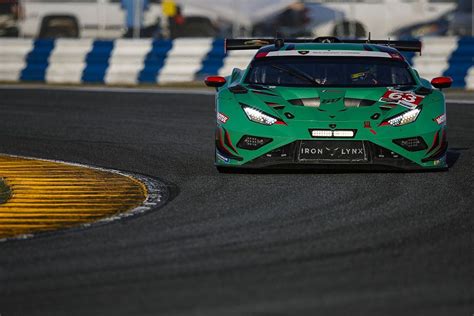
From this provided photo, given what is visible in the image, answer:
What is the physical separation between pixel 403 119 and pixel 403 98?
1.07ft

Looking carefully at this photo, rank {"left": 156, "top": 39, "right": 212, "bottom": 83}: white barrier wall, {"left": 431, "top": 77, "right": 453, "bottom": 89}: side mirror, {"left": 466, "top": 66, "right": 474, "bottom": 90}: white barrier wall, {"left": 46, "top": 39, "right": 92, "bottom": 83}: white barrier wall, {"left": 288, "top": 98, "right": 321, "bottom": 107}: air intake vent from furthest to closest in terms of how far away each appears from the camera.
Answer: {"left": 46, "top": 39, "right": 92, "bottom": 83}: white barrier wall < {"left": 156, "top": 39, "right": 212, "bottom": 83}: white barrier wall < {"left": 466, "top": 66, "right": 474, "bottom": 90}: white barrier wall < {"left": 431, "top": 77, "right": 453, "bottom": 89}: side mirror < {"left": 288, "top": 98, "right": 321, "bottom": 107}: air intake vent

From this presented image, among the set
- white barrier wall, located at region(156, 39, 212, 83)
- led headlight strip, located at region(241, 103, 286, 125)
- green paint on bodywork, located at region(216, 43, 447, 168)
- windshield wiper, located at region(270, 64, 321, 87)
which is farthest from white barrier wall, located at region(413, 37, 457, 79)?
led headlight strip, located at region(241, 103, 286, 125)

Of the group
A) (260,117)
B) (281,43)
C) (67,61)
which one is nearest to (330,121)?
(260,117)

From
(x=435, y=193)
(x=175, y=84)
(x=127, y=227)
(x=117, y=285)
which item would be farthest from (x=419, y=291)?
(x=175, y=84)

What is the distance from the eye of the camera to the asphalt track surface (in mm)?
5848

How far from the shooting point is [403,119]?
10.4 m

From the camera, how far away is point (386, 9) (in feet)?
85.5

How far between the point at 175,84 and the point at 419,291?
56.2 ft

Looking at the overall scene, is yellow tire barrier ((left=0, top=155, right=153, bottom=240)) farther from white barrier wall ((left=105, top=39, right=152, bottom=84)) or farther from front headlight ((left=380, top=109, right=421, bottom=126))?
white barrier wall ((left=105, top=39, right=152, bottom=84))

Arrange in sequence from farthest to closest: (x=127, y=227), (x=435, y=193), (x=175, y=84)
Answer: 1. (x=175, y=84)
2. (x=435, y=193)
3. (x=127, y=227)

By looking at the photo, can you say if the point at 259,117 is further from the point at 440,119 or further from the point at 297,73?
the point at 440,119

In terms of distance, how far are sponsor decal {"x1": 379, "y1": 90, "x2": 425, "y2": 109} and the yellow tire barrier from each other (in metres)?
2.35

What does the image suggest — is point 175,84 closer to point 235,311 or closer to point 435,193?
point 435,193

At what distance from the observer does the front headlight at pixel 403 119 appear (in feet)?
34.0
